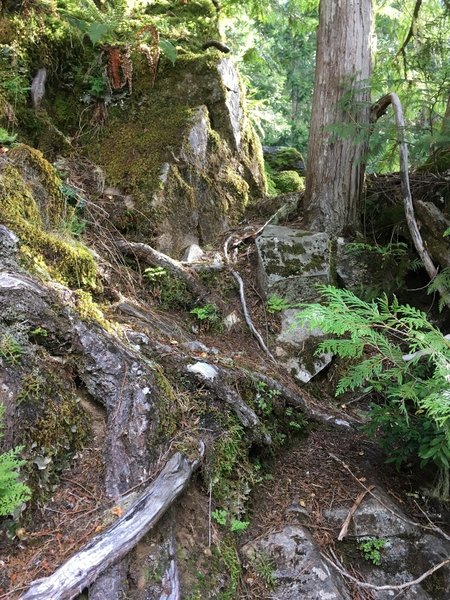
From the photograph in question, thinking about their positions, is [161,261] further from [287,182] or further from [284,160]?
[284,160]

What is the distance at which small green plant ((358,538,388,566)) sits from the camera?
9.94ft

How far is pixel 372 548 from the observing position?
3.08 meters

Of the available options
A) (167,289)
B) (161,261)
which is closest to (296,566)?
(167,289)

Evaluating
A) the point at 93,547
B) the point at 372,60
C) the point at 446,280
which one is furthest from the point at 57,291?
the point at 372,60

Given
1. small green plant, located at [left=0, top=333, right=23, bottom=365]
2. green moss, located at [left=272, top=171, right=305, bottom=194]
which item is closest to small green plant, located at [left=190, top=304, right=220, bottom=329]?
small green plant, located at [left=0, top=333, right=23, bottom=365]

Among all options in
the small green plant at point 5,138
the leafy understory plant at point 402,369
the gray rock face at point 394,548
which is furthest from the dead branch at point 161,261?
the gray rock face at point 394,548

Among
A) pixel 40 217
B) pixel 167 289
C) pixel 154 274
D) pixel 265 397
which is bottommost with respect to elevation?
pixel 265 397

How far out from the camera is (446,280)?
4.74m

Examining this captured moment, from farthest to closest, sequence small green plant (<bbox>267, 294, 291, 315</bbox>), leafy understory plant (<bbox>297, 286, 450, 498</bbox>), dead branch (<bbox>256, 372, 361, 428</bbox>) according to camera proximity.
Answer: small green plant (<bbox>267, 294, 291, 315</bbox>), dead branch (<bbox>256, 372, 361, 428</bbox>), leafy understory plant (<bbox>297, 286, 450, 498</bbox>)

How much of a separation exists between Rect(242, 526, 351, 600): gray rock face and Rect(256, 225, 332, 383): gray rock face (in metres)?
1.77

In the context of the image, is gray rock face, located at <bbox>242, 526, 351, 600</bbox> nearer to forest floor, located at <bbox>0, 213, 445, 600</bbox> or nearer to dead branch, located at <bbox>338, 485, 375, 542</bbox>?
forest floor, located at <bbox>0, 213, 445, 600</bbox>

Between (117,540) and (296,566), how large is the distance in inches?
50.1

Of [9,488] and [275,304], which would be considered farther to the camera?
[275,304]

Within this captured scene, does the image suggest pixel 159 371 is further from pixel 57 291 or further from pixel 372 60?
pixel 372 60
